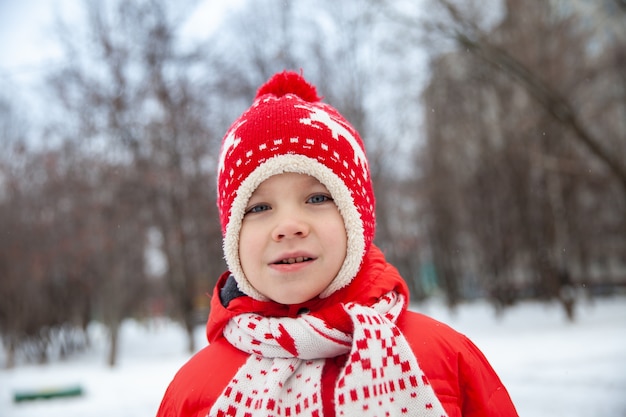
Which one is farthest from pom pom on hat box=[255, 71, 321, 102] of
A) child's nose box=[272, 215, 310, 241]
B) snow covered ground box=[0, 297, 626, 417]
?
snow covered ground box=[0, 297, 626, 417]

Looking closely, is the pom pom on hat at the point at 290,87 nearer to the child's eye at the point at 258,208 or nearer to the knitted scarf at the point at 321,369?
the child's eye at the point at 258,208

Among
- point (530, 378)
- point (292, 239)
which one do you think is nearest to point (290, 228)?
point (292, 239)

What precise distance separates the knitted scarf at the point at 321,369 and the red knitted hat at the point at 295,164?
149mm

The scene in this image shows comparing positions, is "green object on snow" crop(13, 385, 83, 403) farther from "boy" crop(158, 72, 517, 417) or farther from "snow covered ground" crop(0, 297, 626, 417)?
"boy" crop(158, 72, 517, 417)

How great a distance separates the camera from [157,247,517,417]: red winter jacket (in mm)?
1406

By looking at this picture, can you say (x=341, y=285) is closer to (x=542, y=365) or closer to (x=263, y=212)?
(x=263, y=212)

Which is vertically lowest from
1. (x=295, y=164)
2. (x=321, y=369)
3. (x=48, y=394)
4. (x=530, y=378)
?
(x=530, y=378)

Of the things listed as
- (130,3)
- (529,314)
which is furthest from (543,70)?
(130,3)

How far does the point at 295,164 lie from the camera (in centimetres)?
150

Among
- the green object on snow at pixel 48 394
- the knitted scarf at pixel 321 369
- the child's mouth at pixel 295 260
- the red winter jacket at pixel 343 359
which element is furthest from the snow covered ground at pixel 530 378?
the child's mouth at pixel 295 260

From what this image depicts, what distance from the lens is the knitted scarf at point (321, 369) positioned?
4.22 feet

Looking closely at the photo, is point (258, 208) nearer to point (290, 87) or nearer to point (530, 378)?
point (290, 87)

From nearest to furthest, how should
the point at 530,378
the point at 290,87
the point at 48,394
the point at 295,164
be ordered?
the point at 295,164 → the point at 290,87 → the point at 530,378 → the point at 48,394

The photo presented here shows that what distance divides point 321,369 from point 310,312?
165 millimetres
